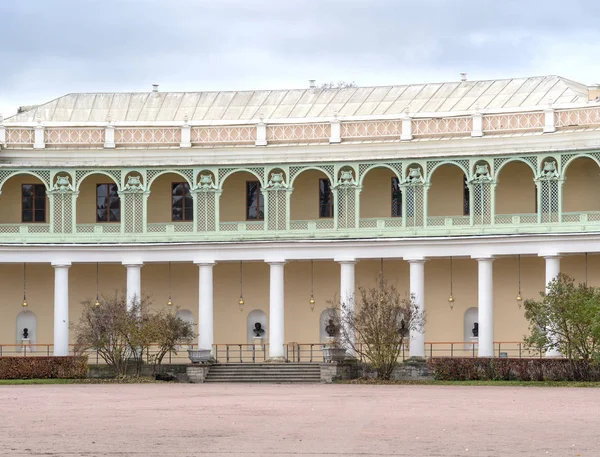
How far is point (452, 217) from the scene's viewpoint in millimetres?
58219

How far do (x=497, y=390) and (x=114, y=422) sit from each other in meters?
16.2

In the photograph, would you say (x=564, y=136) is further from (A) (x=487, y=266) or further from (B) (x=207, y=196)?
(B) (x=207, y=196)

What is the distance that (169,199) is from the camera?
63062 mm

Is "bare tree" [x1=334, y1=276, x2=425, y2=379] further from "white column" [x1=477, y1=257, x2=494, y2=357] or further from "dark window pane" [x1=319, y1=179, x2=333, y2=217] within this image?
"dark window pane" [x1=319, y1=179, x2=333, y2=217]

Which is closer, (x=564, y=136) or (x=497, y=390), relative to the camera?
(x=497, y=390)

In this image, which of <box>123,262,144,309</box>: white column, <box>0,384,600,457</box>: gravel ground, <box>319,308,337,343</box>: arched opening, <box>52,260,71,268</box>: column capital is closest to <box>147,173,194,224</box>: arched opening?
<box>123,262,144,309</box>: white column

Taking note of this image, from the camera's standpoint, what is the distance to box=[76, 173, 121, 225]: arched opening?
206 ft

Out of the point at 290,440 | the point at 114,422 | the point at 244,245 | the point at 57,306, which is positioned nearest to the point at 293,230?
the point at 244,245

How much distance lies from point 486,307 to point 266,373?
922 cm

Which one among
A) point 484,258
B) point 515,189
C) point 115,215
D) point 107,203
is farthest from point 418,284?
point 107,203

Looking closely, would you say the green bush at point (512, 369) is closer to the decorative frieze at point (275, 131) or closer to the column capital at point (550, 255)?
the column capital at point (550, 255)

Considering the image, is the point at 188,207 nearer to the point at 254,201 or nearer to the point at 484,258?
the point at 254,201

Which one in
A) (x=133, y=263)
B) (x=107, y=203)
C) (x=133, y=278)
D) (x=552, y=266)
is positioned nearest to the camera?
(x=552, y=266)

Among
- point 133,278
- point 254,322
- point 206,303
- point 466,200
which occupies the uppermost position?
point 466,200
